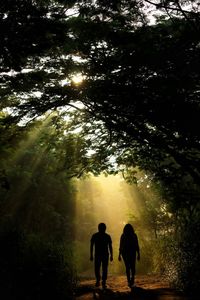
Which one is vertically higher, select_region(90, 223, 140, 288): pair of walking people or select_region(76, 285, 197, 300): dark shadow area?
select_region(90, 223, 140, 288): pair of walking people

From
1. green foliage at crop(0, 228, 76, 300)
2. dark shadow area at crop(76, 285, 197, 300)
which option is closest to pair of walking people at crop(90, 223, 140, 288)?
dark shadow area at crop(76, 285, 197, 300)

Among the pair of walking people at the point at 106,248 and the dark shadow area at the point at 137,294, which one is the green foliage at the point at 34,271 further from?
the pair of walking people at the point at 106,248

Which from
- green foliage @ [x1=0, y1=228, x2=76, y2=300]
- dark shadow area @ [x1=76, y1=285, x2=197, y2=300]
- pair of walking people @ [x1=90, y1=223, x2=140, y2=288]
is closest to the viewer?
green foliage @ [x1=0, y1=228, x2=76, y2=300]

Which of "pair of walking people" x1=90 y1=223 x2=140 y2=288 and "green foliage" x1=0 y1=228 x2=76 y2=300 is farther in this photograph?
"pair of walking people" x1=90 y1=223 x2=140 y2=288

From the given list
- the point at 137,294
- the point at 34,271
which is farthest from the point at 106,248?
the point at 34,271

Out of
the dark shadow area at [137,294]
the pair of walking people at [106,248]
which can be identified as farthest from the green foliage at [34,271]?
the pair of walking people at [106,248]

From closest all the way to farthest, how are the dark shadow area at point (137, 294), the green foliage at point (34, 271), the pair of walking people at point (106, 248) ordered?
the green foliage at point (34, 271), the dark shadow area at point (137, 294), the pair of walking people at point (106, 248)

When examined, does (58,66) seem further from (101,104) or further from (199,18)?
(199,18)

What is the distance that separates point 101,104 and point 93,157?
488cm

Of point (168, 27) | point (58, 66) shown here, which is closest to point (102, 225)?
point (58, 66)

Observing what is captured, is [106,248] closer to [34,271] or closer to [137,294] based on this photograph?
[137,294]

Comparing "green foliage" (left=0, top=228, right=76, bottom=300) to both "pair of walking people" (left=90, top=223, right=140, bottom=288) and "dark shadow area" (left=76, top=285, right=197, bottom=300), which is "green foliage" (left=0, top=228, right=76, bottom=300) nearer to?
"dark shadow area" (left=76, top=285, right=197, bottom=300)

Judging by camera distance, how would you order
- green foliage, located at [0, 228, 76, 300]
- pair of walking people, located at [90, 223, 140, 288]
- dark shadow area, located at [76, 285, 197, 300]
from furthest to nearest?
pair of walking people, located at [90, 223, 140, 288] < dark shadow area, located at [76, 285, 197, 300] < green foliage, located at [0, 228, 76, 300]

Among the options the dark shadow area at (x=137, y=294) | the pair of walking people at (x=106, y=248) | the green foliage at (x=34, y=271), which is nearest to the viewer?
the green foliage at (x=34, y=271)
